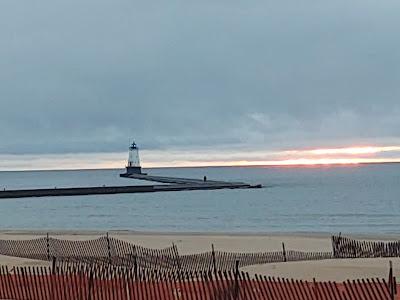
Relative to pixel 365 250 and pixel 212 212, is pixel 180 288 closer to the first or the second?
pixel 365 250

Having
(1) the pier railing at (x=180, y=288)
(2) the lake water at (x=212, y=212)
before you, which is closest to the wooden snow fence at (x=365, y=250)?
(1) the pier railing at (x=180, y=288)

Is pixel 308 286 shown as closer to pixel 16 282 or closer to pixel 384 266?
pixel 16 282

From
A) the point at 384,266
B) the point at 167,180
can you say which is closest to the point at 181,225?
the point at 384,266

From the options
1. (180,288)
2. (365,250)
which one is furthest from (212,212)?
(180,288)

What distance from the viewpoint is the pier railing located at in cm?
1677

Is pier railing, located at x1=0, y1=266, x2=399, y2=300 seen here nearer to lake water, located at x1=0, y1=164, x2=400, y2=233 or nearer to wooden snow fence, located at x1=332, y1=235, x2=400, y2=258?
wooden snow fence, located at x1=332, y1=235, x2=400, y2=258

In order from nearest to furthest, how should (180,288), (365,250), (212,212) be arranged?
(180,288)
(365,250)
(212,212)

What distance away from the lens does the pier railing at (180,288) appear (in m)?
16.8

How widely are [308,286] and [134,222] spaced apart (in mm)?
67885

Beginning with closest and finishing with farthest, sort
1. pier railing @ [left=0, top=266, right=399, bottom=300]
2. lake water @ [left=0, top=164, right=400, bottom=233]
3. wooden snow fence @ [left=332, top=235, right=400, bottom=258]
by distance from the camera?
pier railing @ [left=0, top=266, right=399, bottom=300], wooden snow fence @ [left=332, top=235, right=400, bottom=258], lake water @ [left=0, top=164, right=400, bottom=233]

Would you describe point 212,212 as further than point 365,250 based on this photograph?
Yes

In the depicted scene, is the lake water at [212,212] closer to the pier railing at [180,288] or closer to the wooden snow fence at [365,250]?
the wooden snow fence at [365,250]

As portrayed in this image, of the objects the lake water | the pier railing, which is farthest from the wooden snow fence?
the lake water

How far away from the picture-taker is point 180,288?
59.2ft
